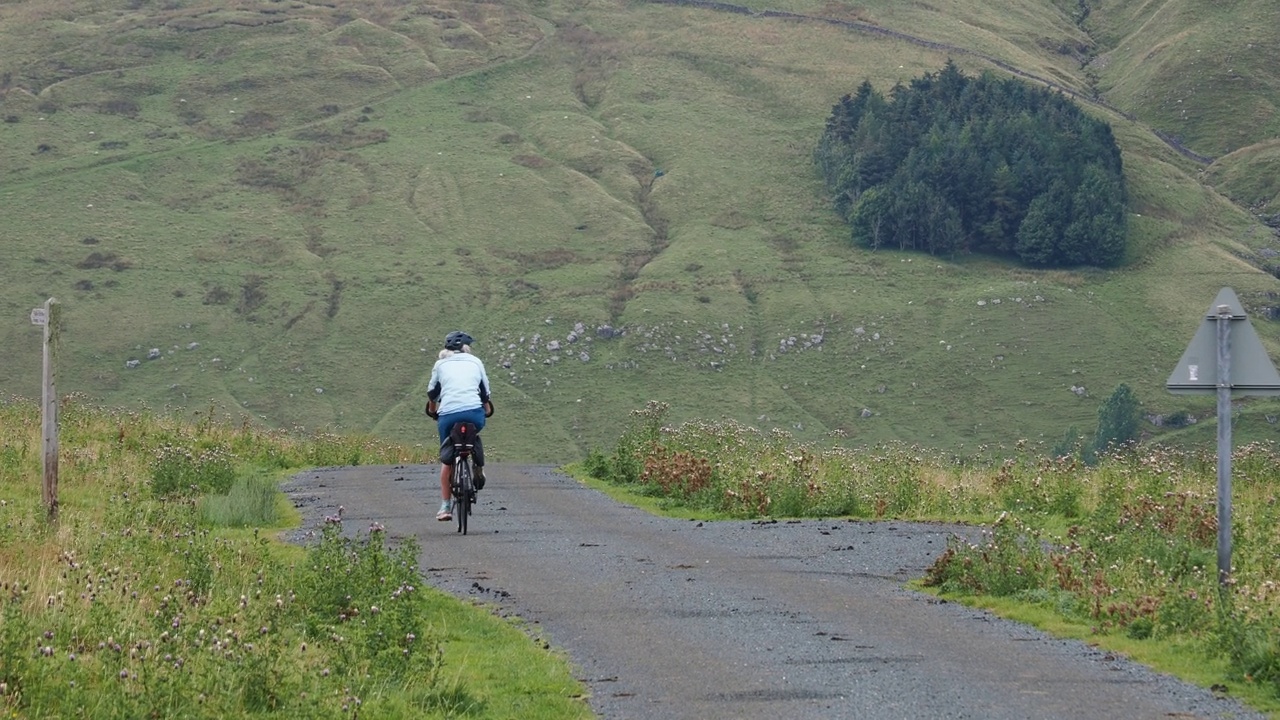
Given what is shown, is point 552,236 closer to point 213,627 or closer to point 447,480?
point 447,480

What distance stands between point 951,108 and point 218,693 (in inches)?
6042

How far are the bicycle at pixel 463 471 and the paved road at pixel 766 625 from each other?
15.0 inches

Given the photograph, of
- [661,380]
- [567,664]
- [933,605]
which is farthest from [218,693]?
[661,380]

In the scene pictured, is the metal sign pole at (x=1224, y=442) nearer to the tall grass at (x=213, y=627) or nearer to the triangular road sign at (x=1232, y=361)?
the triangular road sign at (x=1232, y=361)

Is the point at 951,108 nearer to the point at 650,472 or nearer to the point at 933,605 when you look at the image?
the point at 650,472

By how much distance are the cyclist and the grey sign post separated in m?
9.07

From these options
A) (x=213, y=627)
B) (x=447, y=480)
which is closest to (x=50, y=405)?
(x=447, y=480)

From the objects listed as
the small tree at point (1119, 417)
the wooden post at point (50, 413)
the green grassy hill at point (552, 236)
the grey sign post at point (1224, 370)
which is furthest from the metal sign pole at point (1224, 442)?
the small tree at point (1119, 417)

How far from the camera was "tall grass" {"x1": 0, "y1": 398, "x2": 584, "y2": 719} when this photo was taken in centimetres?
839

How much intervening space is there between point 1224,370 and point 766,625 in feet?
14.0

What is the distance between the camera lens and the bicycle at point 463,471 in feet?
59.6

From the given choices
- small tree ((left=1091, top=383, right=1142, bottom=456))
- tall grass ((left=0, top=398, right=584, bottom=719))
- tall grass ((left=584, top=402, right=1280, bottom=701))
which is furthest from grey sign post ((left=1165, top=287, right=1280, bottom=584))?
small tree ((left=1091, top=383, right=1142, bottom=456))

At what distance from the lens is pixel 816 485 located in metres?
20.8

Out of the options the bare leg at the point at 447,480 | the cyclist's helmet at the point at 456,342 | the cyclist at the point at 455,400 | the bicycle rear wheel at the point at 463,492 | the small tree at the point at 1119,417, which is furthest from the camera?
the small tree at the point at 1119,417
